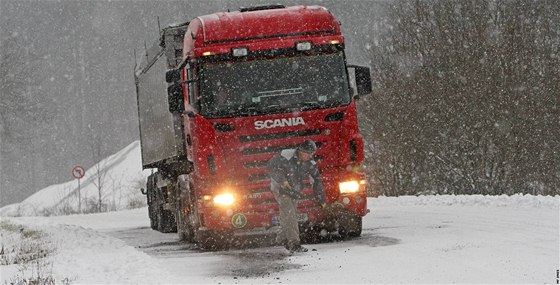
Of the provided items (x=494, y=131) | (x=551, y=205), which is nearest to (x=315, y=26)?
(x=551, y=205)

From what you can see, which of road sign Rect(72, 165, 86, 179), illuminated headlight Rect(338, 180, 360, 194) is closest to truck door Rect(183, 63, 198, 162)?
illuminated headlight Rect(338, 180, 360, 194)

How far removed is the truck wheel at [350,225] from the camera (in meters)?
13.3

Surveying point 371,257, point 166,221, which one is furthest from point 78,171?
point 371,257

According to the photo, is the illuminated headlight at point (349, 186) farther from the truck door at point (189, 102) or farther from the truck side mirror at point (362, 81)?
the truck door at point (189, 102)

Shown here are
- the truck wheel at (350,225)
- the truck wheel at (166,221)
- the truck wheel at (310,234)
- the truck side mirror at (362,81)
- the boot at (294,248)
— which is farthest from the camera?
the truck wheel at (166,221)

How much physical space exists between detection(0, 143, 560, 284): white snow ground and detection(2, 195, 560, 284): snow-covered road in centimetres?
1

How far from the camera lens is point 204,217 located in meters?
12.6

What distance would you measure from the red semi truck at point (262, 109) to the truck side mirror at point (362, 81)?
0.05ft

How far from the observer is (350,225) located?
1341 centimetres

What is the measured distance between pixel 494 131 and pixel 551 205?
12.8 meters

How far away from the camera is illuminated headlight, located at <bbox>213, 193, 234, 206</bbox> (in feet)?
40.9

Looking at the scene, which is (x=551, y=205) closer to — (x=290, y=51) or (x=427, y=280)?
(x=290, y=51)

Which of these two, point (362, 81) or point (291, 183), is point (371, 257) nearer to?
point (291, 183)

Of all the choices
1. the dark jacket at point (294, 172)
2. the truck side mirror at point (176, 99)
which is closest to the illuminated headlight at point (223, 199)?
the dark jacket at point (294, 172)
